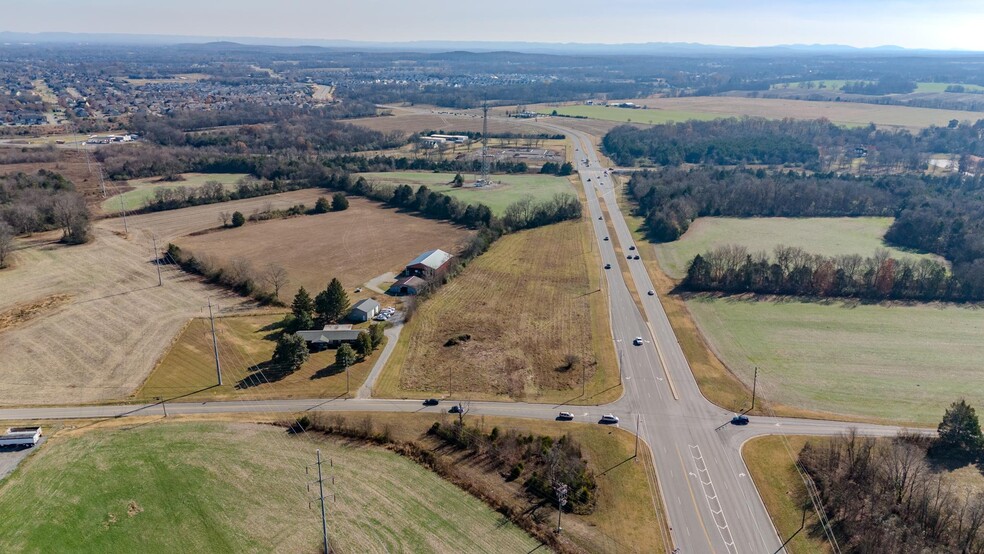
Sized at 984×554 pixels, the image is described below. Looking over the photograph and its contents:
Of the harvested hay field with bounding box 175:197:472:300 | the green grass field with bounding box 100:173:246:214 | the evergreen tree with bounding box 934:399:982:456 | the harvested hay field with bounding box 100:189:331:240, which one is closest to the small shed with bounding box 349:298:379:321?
the harvested hay field with bounding box 175:197:472:300

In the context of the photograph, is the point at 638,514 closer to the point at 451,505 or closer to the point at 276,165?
the point at 451,505

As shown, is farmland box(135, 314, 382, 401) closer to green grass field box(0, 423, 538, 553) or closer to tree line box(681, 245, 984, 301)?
green grass field box(0, 423, 538, 553)

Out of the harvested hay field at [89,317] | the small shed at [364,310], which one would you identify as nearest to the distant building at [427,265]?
the small shed at [364,310]

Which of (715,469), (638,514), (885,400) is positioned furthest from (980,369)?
(638,514)

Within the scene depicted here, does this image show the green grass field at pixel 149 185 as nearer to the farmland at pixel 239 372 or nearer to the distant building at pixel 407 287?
the farmland at pixel 239 372

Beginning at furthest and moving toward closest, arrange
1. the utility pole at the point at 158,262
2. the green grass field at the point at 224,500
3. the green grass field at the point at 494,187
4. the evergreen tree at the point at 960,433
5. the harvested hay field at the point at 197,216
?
the green grass field at the point at 494,187, the harvested hay field at the point at 197,216, the utility pole at the point at 158,262, the evergreen tree at the point at 960,433, the green grass field at the point at 224,500

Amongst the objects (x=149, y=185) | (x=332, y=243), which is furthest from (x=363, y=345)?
(x=149, y=185)

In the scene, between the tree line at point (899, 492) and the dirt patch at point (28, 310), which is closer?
the tree line at point (899, 492)
